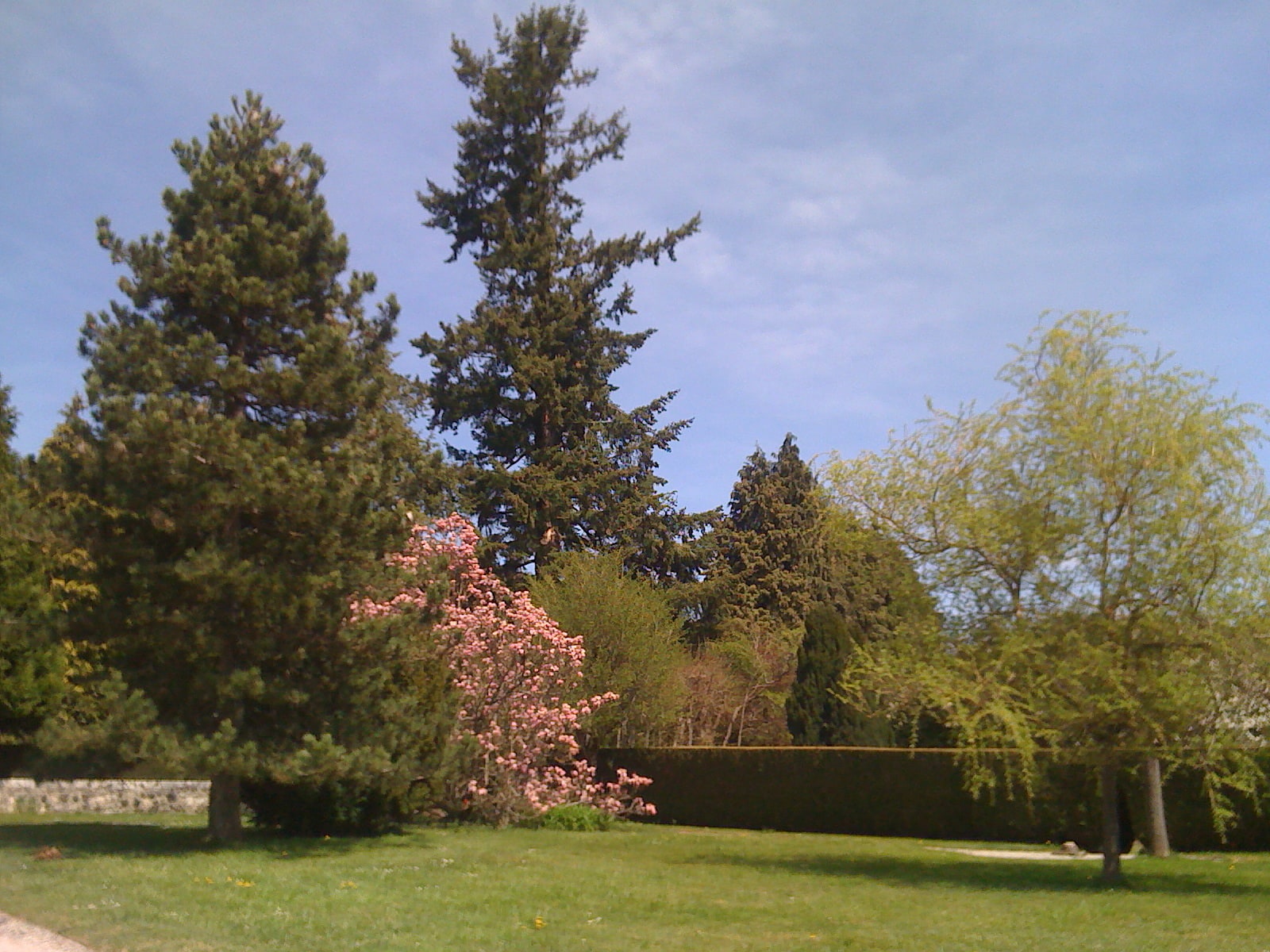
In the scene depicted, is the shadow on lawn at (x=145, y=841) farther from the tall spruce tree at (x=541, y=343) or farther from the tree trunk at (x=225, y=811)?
the tall spruce tree at (x=541, y=343)

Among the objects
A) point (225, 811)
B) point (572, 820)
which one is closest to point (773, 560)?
point (572, 820)

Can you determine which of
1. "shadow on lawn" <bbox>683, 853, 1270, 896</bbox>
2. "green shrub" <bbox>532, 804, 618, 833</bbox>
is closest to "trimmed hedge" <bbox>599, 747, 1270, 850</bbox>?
"shadow on lawn" <bbox>683, 853, 1270, 896</bbox>

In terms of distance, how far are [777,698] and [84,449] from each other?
22.6m

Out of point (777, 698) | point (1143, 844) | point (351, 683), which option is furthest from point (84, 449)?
point (777, 698)

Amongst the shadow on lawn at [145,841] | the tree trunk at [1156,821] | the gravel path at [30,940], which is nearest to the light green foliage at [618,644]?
the shadow on lawn at [145,841]

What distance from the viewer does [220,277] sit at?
1420 cm

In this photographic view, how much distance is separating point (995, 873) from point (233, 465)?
1097cm

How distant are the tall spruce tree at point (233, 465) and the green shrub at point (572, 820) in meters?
7.97

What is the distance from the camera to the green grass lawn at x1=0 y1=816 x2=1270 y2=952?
28.9ft

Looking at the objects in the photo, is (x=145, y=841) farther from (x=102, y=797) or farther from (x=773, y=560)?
(x=773, y=560)

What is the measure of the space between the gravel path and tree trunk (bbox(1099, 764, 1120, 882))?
425 inches

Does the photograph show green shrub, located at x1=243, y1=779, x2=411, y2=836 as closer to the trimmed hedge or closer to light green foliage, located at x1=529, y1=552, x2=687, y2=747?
light green foliage, located at x1=529, y1=552, x2=687, y2=747

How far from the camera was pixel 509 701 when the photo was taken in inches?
854

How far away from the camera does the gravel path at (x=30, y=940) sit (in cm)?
773
